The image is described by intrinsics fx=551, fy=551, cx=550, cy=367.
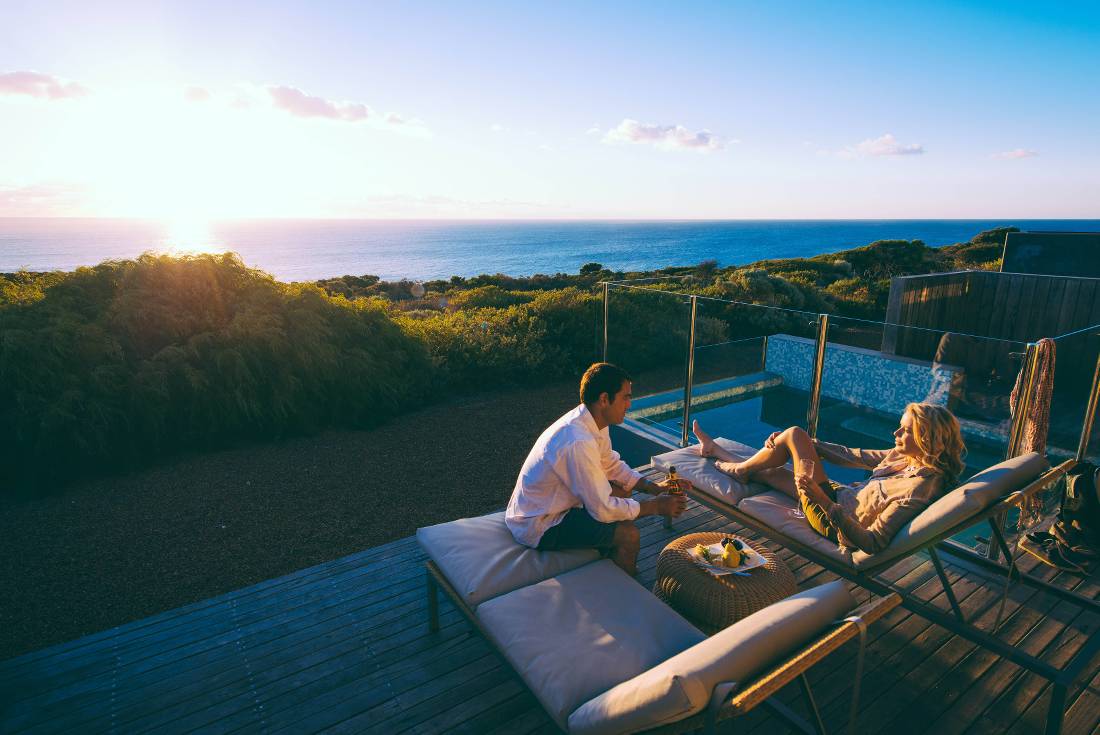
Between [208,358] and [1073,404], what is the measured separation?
7.99 m

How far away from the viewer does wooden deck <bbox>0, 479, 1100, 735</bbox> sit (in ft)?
6.90

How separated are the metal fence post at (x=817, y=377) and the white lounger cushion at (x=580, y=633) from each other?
2798 millimetres

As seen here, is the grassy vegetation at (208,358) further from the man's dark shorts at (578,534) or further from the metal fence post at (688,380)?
the man's dark shorts at (578,534)

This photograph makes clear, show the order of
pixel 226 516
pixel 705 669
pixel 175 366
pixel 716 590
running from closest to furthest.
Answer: pixel 705 669
pixel 716 590
pixel 226 516
pixel 175 366

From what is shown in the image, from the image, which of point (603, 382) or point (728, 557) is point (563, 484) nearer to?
point (603, 382)

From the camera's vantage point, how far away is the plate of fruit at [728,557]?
94.3 inches

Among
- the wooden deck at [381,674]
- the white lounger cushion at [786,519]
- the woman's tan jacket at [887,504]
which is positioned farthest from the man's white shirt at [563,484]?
the woman's tan jacket at [887,504]

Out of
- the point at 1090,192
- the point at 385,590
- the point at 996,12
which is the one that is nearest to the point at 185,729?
the point at 385,590

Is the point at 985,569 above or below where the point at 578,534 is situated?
below

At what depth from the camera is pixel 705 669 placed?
132 centimetres

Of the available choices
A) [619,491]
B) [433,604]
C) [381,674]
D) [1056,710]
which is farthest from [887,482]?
[381,674]

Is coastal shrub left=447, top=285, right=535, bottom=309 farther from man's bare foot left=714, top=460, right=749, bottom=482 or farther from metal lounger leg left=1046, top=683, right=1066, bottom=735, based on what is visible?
metal lounger leg left=1046, top=683, right=1066, bottom=735

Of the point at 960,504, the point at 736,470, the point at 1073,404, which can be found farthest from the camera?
the point at 1073,404

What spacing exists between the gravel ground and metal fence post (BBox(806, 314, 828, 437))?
267 centimetres
